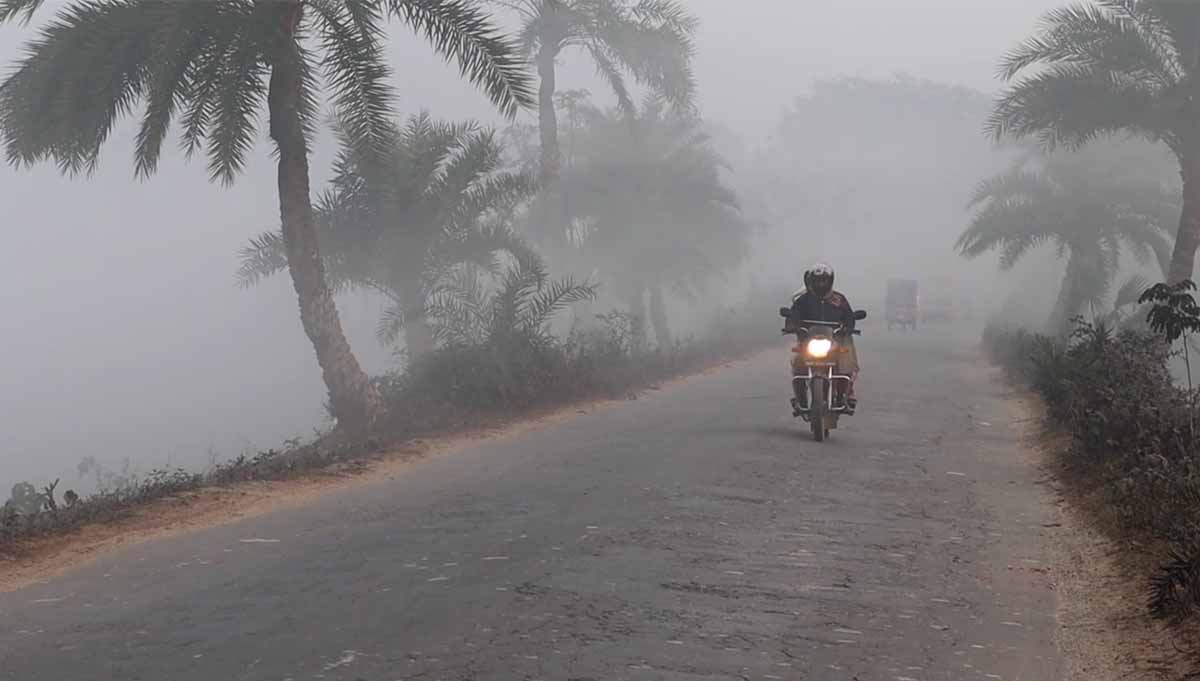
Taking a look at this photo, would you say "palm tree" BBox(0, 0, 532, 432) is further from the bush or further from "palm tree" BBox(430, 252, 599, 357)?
the bush

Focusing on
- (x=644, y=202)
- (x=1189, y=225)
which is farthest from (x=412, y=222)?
(x=644, y=202)

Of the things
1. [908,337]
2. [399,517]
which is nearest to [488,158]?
[399,517]

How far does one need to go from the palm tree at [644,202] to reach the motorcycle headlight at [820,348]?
20858mm

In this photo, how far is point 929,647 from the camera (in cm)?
605

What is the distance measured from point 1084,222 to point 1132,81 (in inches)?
402

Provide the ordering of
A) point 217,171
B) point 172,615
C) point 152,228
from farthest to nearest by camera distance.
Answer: point 152,228 < point 217,171 < point 172,615

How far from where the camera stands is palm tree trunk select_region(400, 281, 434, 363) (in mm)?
22344

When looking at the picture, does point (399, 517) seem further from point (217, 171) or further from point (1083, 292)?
point (1083, 292)

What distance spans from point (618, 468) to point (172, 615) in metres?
5.50

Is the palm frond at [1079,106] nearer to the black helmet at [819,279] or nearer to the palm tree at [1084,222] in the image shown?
the palm tree at [1084,222]

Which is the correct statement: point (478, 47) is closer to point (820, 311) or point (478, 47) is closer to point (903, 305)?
point (820, 311)

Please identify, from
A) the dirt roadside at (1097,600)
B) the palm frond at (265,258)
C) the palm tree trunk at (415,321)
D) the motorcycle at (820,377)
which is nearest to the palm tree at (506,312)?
the palm tree trunk at (415,321)

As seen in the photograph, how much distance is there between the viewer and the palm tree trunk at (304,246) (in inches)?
642

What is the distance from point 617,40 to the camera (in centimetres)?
2980
